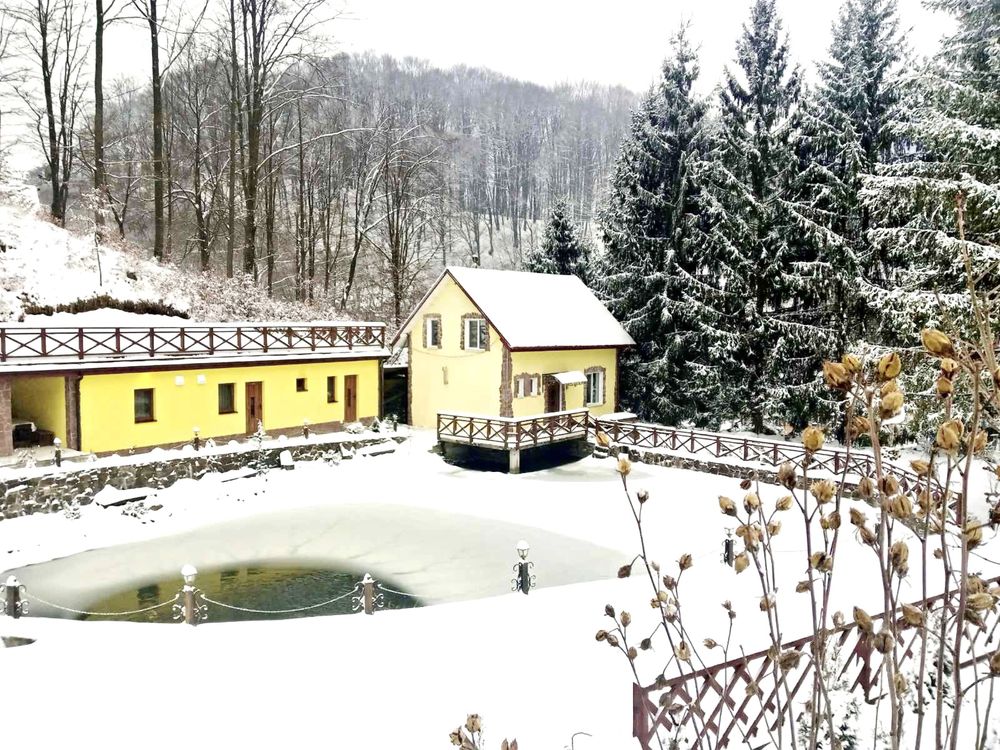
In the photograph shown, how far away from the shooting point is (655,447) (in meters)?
22.4

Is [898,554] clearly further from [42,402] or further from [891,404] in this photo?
[42,402]

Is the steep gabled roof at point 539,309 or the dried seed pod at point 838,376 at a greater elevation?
the steep gabled roof at point 539,309

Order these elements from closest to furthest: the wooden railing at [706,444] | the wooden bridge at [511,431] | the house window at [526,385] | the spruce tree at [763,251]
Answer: the wooden railing at [706,444] → the wooden bridge at [511,431] → the house window at [526,385] → the spruce tree at [763,251]

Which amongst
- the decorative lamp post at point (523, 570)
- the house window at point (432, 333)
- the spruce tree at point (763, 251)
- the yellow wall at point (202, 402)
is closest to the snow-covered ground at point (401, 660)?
the decorative lamp post at point (523, 570)

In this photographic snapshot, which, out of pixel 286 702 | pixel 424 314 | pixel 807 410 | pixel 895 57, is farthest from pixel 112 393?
pixel 895 57

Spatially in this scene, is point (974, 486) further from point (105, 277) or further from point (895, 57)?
point (105, 277)

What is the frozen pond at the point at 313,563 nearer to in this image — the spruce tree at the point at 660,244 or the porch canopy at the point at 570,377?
the porch canopy at the point at 570,377

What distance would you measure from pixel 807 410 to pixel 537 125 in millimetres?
53043

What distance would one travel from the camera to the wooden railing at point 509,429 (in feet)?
69.3

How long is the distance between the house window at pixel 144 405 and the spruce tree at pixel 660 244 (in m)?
17.1

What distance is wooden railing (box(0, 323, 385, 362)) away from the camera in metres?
18.6

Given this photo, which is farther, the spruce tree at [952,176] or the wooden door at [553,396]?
the wooden door at [553,396]

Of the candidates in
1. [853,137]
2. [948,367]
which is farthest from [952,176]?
[948,367]

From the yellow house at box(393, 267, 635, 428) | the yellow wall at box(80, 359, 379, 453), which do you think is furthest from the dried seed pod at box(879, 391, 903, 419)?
the yellow house at box(393, 267, 635, 428)
